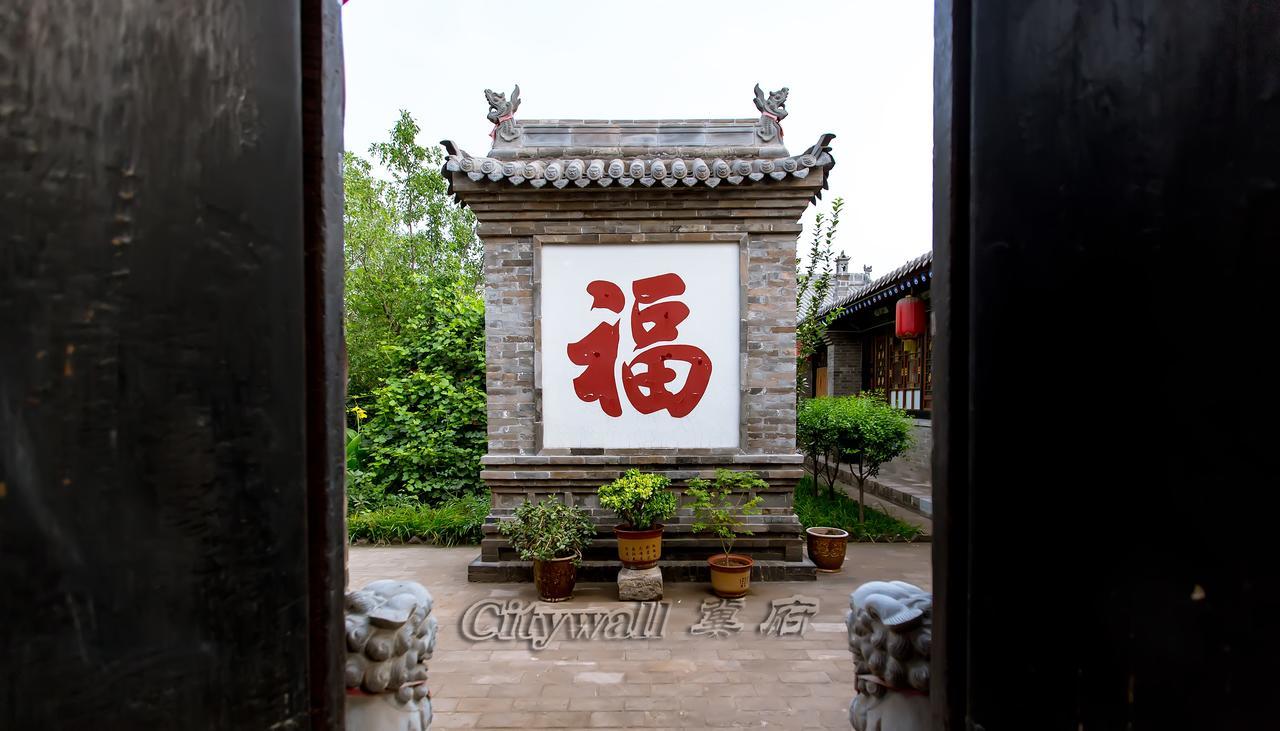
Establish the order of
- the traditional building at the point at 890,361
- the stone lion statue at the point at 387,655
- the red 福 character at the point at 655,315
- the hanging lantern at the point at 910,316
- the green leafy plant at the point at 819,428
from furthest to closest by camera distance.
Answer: the traditional building at the point at 890,361, the hanging lantern at the point at 910,316, the green leafy plant at the point at 819,428, the red 福 character at the point at 655,315, the stone lion statue at the point at 387,655

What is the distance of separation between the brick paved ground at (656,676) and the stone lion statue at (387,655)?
2344 mm

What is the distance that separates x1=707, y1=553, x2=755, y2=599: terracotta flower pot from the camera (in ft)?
18.2

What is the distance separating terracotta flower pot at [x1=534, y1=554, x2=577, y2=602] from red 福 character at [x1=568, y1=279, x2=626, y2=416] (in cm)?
147

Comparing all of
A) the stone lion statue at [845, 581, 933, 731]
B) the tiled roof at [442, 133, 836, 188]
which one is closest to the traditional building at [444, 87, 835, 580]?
the tiled roof at [442, 133, 836, 188]

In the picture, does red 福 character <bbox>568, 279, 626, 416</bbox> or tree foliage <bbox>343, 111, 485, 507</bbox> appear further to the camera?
tree foliage <bbox>343, 111, 485, 507</bbox>

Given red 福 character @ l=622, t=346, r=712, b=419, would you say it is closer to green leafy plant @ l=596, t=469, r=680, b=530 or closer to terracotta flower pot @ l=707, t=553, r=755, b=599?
green leafy plant @ l=596, t=469, r=680, b=530

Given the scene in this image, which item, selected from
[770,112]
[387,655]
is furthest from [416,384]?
[387,655]

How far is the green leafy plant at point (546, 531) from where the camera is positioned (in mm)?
5500

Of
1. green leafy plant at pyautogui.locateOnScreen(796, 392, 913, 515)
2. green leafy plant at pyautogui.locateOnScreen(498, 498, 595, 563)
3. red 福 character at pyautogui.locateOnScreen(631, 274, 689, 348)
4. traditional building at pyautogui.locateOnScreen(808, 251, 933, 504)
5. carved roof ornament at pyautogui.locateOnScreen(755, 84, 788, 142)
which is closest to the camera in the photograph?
green leafy plant at pyautogui.locateOnScreen(498, 498, 595, 563)

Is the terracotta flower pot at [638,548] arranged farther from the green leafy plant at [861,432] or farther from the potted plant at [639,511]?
the green leafy plant at [861,432]

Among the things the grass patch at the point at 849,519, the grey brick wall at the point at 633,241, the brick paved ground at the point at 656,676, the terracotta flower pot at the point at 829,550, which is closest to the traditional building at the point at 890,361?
the grass patch at the point at 849,519

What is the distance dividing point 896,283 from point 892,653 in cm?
922

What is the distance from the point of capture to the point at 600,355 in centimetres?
614

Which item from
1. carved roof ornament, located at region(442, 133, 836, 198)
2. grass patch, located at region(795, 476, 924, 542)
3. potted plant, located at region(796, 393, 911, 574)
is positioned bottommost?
grass patch, located at region(795, 476, 924, 542)
